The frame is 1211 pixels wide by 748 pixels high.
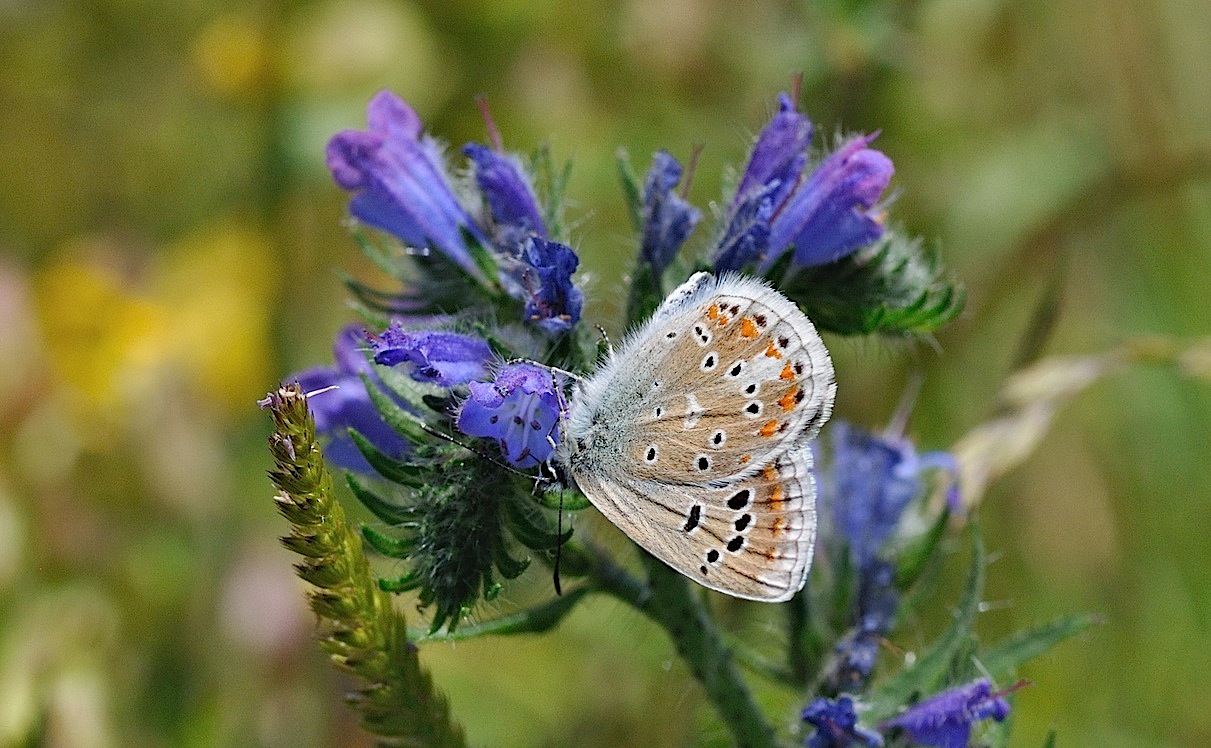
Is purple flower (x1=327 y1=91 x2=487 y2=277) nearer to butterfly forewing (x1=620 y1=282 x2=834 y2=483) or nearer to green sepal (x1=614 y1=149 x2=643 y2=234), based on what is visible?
green sepal (x1=614 y1=149 x2=643 y2=234)

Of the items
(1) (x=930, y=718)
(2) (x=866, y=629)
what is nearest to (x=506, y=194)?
(2) (x=866, y=629)

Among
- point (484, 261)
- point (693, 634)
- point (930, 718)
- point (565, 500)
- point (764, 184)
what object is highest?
point (764, 184)

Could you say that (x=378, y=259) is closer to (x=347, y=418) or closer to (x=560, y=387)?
(x=347, y=418)

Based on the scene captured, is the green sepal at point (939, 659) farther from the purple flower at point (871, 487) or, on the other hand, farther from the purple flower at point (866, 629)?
the purple flower at point (871, 487)

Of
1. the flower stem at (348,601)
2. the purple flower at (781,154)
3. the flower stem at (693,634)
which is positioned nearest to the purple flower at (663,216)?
the purple flower at (781,154)

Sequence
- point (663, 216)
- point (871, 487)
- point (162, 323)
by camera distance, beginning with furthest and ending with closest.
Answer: point (162, 323) < point (871, 487) < point (663, 216)

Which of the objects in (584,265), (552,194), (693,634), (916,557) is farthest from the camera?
(584,265)
